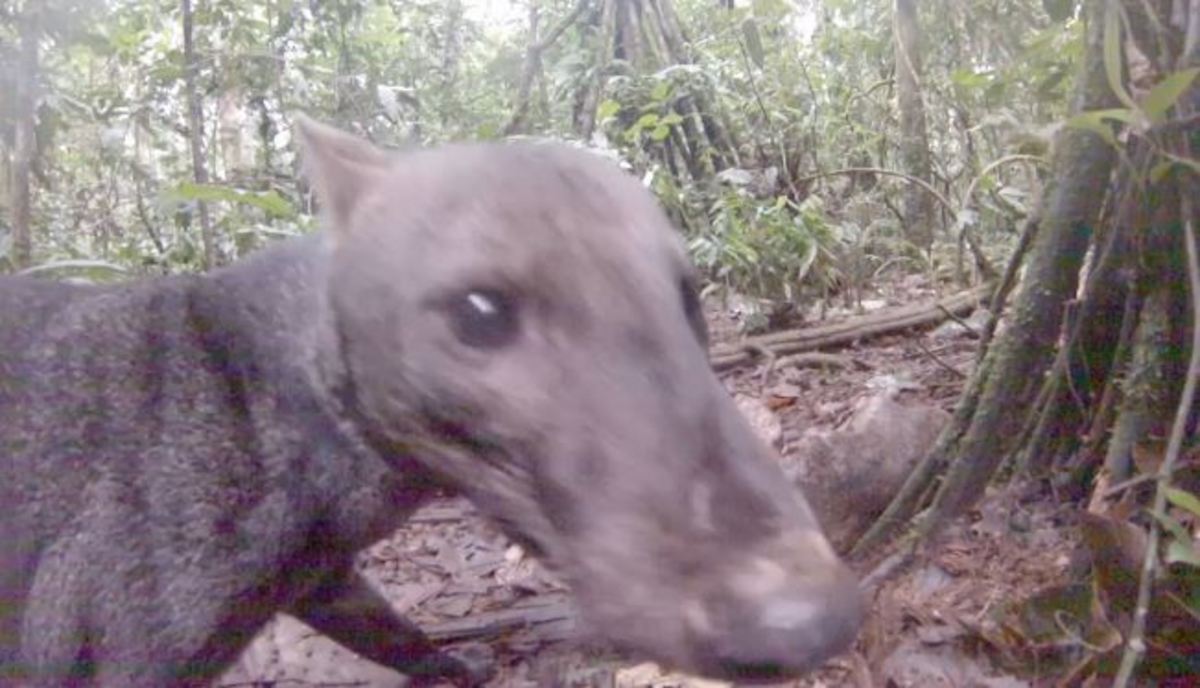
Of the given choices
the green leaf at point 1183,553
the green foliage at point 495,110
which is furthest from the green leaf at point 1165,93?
the green foliage at point 495,110

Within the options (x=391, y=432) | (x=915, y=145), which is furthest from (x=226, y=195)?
(x=915, y=145)

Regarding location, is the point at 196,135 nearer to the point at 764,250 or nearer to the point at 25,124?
the point at 25,124

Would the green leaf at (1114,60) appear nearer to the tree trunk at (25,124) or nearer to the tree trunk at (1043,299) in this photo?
the tree trunk at (1043,299)

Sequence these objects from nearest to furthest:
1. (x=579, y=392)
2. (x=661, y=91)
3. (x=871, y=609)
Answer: (x=579, y=392), (x=871, y=609), (x=661, y=91)

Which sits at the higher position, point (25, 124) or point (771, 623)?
point (25, 124)

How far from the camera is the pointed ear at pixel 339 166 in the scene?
288 cm

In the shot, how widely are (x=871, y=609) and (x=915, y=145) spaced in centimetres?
579

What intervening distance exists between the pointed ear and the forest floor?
0.79m

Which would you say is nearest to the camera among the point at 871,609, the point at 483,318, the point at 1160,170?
the point at 483,318

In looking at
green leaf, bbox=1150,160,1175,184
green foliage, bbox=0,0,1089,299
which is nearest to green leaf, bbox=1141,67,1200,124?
green leaf, bbox=1150,160,1175,184

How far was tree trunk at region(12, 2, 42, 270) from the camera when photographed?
19.1 ft

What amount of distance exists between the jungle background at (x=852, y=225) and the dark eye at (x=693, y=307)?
0.95 m

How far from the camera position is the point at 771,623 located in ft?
5.96

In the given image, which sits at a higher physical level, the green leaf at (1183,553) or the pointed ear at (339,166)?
the pointed ear at (339,166)
